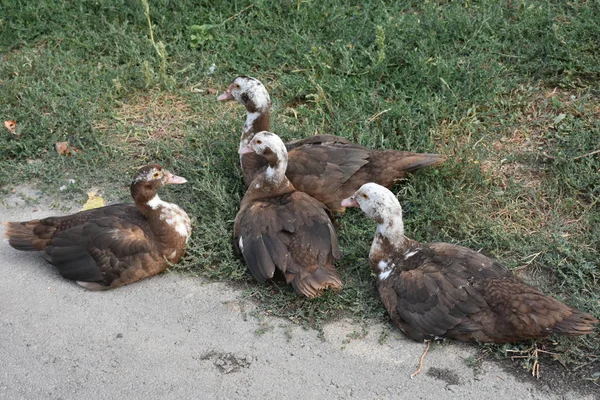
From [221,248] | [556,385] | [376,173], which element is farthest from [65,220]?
[556,385]

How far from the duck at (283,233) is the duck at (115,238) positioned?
1.68 ft

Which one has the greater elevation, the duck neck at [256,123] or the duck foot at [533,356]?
the duck neck at [256,123]

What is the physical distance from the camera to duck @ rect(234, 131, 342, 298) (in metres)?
4.84

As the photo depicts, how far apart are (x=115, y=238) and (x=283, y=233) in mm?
1185

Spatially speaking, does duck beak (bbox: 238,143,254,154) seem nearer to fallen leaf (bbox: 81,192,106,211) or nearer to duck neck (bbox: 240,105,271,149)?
duck neck (bbox: 240,105,271,149)

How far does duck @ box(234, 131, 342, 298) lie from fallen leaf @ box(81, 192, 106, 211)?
4.09 feet

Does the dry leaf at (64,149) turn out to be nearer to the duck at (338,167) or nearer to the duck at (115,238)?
the duck at (115,238)

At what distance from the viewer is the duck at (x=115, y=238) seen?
503 centimetres

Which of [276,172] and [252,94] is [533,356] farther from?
[252,94]

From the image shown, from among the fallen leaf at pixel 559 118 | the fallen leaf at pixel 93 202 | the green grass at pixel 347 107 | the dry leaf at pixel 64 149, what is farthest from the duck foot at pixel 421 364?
the dry leaf at pixel 64 149

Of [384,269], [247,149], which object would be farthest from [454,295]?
[247,149]

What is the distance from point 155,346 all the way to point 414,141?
2.86 m

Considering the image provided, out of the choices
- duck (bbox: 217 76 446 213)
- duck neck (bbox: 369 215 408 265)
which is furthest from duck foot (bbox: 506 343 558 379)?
duck (bbox: 217 76 446 213)

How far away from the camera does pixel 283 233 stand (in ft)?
16.5
